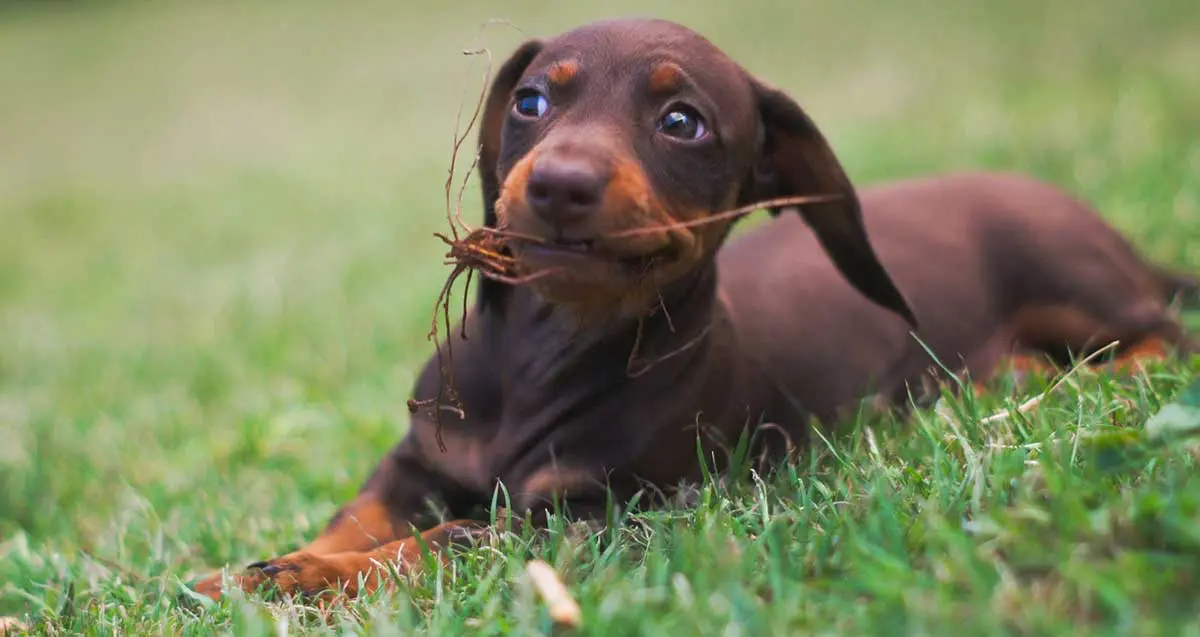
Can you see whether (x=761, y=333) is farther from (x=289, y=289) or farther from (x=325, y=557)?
(x=289, y=289)

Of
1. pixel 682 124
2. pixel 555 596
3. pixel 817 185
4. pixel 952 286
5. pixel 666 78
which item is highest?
pixel 666 78

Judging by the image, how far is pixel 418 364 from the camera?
5355 mm

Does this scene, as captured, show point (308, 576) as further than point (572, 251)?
Yes

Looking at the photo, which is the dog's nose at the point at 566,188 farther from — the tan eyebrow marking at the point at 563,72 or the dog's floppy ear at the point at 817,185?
the dog's floppy ear at the point at 817,185

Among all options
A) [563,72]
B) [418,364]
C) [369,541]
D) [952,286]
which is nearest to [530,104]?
[563,72]

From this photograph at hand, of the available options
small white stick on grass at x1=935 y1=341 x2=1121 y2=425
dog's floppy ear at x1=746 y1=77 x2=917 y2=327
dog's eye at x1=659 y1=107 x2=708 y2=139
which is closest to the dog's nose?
dog's eye at x1=659 y1=107 x2=708 y2=139

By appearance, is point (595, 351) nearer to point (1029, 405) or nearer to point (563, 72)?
point (563, 72)

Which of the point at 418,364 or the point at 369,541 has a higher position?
the point at 369,541

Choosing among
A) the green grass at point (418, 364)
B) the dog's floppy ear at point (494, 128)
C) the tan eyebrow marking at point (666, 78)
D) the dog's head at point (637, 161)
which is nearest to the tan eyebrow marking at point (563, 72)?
the dog's head at point (637, 161)

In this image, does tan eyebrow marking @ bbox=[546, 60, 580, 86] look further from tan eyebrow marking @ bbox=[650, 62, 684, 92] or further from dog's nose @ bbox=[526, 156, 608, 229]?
dog's nose @ bbox=[526, 156, 608, 229]

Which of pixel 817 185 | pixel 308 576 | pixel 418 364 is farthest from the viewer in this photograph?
pixel 418 364

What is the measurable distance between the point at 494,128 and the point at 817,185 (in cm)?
91

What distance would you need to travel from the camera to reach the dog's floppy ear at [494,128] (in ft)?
10.4

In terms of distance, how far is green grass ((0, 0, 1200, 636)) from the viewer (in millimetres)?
1945
